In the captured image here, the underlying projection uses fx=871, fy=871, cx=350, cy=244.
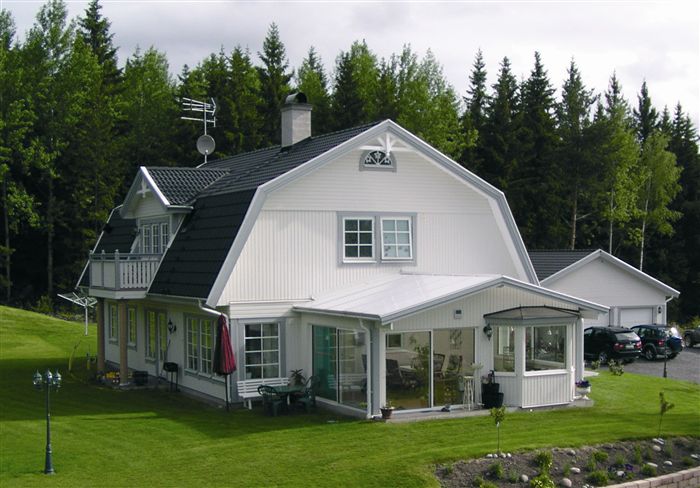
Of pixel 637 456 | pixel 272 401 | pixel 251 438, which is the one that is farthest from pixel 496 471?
pixel 272 401

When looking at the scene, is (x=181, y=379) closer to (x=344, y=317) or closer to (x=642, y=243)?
(x=344, y=317)

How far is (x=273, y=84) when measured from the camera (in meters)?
52.8

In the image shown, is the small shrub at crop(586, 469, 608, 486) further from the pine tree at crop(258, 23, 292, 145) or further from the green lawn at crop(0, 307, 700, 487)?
the pine tree at crop(258, 23, 292, 145)

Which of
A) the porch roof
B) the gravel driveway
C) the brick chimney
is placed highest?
the brick chimney

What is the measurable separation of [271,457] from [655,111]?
60.6 metres

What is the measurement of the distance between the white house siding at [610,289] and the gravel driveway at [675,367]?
2701mm

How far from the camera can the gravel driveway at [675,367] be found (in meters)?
28.4

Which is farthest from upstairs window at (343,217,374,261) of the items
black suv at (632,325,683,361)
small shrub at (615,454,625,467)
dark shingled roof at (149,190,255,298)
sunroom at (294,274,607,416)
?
black suv at (632,325,683,361)

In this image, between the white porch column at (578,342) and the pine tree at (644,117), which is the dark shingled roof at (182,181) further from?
the pine tree at (644,117)

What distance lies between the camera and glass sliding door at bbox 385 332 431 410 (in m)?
18.5

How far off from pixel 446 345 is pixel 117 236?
12979 millimetres

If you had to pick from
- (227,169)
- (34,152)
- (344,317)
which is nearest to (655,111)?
(34,152)

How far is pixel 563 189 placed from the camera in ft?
172

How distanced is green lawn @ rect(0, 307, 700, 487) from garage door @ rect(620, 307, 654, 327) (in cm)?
1290
